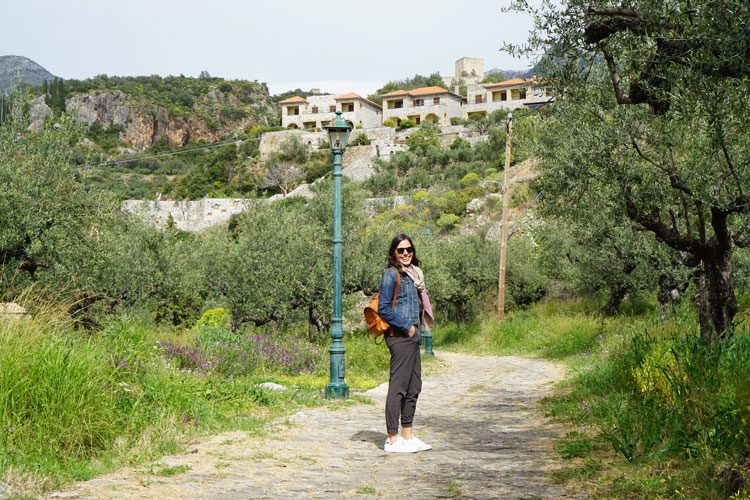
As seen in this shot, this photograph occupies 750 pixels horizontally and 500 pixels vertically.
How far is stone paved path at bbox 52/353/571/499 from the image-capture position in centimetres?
502

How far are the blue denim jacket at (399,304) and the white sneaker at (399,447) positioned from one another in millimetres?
1086

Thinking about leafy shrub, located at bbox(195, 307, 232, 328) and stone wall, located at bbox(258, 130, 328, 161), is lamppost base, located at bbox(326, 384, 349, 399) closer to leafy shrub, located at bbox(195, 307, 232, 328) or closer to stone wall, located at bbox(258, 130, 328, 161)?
leafy shrub, located at bbox(195, 307, 232, 328)

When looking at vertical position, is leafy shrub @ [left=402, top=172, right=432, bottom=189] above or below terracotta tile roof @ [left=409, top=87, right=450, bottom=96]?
below

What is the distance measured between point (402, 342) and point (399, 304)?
38 cm

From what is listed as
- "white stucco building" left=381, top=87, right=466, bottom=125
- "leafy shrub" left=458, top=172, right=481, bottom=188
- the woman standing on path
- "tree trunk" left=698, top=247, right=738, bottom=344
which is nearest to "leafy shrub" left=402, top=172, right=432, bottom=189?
"leafy shrub" left=458, top=172, right=481, bottom=188

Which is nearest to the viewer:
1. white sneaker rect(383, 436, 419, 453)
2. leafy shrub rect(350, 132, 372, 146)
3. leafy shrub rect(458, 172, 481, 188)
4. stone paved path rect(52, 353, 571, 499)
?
stone paved path rect(52, 353, 571, 499)

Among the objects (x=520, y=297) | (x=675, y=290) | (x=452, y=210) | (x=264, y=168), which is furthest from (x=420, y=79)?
(x=675, y=290)

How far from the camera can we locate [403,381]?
6699 mm

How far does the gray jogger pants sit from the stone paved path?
1.21 feet

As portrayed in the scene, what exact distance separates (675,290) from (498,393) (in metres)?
9.78

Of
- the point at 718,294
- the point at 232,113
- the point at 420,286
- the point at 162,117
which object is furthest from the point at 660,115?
the point at 232,113

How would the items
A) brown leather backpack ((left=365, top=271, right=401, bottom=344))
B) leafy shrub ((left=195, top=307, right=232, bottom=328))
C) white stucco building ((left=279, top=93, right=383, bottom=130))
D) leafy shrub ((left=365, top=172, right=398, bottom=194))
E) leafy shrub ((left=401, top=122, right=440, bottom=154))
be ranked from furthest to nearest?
white stucco building ((left=279, top=93, right=383, bottom=130)) < leafy shrub ((left=401, top=122, right=440, bottom=154)) < leafy shrub ((left=365, top=172, right=398, bottom=194)) < leafy shrub ((left=195, top=307, right=232, bottom=328)) < brown leather backpack ((left=365, top=271, right=401, bottom=344))

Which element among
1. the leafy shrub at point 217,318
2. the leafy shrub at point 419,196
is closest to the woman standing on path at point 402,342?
the leafy shrub at point 217,318

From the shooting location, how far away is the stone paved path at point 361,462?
502 centimetres
